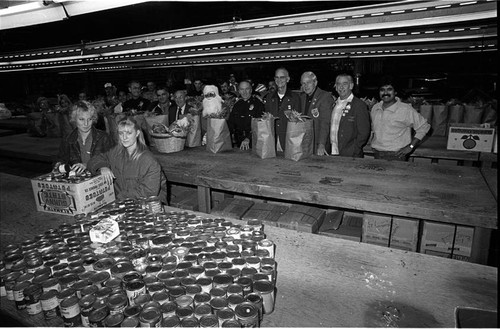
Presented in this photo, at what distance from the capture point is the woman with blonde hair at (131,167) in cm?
284

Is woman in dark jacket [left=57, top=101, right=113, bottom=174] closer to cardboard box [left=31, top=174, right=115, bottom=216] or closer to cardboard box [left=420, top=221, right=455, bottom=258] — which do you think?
cardboard box [left=31, top=174, right=115, bottom=216]

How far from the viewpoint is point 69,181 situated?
256cm

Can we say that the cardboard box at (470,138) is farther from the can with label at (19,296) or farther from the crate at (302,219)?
the can with label at (19,296)

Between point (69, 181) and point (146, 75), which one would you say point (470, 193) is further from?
point (146, 75)

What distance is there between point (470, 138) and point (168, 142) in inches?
201

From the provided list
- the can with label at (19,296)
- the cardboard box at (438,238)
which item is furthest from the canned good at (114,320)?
the cardboard box at (438,238)

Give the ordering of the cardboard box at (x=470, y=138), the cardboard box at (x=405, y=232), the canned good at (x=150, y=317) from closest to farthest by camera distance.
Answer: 1. the canned good at (x=150, y=317)
2. the cardboard box at (x=405, y=232)
3. the cardboard box at (x=470, y=138)

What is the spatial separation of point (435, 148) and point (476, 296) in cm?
438

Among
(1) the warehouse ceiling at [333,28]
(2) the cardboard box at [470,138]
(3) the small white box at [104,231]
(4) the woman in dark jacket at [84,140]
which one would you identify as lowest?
(3) the small white box at [104,231]

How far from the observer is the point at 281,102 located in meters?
5.09

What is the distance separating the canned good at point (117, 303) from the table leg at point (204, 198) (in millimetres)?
2270

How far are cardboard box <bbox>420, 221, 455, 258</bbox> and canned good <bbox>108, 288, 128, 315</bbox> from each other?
255 cm

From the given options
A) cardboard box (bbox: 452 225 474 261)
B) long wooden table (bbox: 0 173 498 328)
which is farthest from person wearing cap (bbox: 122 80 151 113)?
cardboard box (bbox: 452 225 474 261)

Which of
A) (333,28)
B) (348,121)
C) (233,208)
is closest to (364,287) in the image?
(233,208)
